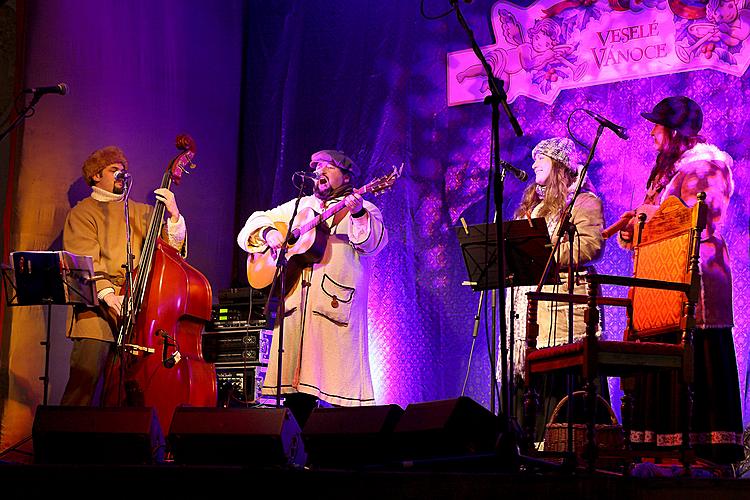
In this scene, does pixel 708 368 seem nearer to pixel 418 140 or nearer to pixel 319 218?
pixel 319 218

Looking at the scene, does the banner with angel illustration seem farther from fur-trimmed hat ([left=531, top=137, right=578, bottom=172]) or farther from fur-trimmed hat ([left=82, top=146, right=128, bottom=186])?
fur-trimmed hat ([left=82, top=146, right=128, bottom=186])

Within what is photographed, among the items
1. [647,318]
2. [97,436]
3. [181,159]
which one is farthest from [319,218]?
[97,436]

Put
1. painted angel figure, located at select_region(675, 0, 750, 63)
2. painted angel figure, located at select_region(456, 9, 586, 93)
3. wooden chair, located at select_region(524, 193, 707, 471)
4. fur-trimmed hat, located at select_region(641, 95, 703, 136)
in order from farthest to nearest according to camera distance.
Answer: painted angel figure, located at select_region(456, 9, 586, 93) → painted angel figure, located at select_region(675, 0, 750, 63) → fur-trimmed hat, located at select_region(641, 95, 703, 136) → wooden chair, located at select_region(524, 193, 707, 471)

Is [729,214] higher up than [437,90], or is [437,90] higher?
[437,90]

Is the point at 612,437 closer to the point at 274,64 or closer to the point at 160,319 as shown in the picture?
the point at 160,319

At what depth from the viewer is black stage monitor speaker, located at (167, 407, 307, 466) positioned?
12.3ft

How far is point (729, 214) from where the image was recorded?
634 cm

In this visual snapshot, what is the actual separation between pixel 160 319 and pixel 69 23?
8.27 feet

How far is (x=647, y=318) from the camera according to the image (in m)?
4.87

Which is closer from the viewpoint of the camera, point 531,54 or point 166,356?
point 166,356

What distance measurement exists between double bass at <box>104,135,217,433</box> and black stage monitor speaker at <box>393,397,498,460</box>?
2051mm

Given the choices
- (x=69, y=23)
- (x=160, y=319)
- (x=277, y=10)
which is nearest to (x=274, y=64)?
(x=277, y=10)

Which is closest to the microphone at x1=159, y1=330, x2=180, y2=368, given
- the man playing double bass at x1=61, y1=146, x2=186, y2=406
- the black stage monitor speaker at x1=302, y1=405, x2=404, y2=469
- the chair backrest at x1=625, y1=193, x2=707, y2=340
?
the man playing double bass at x1=61, y1=146, x2=186, y2=406

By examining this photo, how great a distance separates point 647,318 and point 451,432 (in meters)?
1.68
